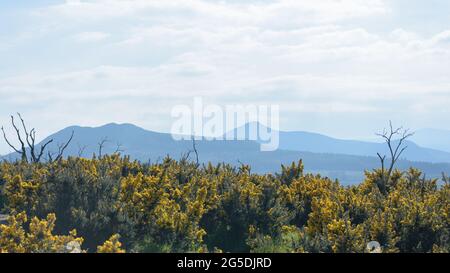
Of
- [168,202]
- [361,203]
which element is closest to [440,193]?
[361,203]

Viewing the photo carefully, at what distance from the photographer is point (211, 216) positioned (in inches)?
575

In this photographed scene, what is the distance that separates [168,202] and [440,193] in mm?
6974

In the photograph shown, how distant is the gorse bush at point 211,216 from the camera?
11523mm

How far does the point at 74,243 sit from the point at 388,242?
240 inches

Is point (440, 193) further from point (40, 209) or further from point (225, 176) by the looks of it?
point (40, 209)

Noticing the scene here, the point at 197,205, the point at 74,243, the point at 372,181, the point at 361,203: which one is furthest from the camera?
the point at 372,181

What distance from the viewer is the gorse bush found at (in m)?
11.5

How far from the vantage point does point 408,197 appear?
47.4 ft

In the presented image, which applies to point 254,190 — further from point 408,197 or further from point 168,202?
point 408,197

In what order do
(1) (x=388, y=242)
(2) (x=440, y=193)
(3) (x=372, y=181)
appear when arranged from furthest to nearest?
(3) (x=372, y=181)
(2) (x=440, y=193)
(1) (x=388, y=242)

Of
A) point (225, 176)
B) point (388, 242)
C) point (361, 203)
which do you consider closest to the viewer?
point (388, 242)
